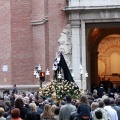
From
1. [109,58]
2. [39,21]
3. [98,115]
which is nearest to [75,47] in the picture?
[39,21]

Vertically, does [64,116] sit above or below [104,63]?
below

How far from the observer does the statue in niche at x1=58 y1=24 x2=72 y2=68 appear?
3281 cm

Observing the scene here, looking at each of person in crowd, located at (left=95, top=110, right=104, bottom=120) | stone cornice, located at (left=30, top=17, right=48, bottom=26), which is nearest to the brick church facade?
stone cornice, located at (left=30, top=17, right=48, bottom=26)

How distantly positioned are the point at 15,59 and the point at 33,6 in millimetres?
3436

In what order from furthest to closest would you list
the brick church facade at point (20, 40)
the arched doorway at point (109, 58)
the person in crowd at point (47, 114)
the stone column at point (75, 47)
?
1. the arched doorway at point (109, 58)
2. the brick church facade at point (20, 40)
3. the stone column at point (75, 47)
4. the person in crowd at point (47, 114)

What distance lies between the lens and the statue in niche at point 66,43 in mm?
32812

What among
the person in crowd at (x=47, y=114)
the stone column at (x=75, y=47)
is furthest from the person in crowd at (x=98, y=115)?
the stone column at (x=75, y=47)

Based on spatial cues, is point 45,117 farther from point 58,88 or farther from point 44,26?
point 44,26

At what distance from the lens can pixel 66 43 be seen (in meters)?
32.9

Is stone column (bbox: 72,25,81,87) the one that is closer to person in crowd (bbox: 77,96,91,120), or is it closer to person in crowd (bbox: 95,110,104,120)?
person in crowd (bbox: 77,96,91,120)

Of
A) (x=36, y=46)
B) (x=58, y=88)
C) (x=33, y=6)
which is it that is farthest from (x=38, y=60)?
(x=58, y=88)

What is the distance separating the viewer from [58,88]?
2359 centimetres

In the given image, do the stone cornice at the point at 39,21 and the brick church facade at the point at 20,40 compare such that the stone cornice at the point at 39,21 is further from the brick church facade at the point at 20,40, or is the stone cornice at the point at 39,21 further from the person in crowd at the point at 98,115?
the person in crowd at the point at 98,115

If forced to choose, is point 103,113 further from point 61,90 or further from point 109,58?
point 109,58
